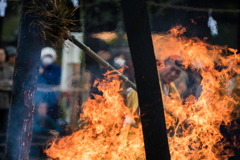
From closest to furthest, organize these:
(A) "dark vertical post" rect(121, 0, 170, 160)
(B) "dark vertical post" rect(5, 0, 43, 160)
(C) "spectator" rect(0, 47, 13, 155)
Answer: (A) "dark vertical post" rect(121, 0, 170, 160) < (B) "dark vertical post" rect(5, 0, 43, 160) < (C) "spectator" rect(0, 47, 13, 155)

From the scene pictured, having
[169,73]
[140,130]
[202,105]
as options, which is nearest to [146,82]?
[140,130]

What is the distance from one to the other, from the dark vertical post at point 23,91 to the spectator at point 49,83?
214 cm

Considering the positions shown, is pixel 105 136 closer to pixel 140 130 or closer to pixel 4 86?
pixel 140 130

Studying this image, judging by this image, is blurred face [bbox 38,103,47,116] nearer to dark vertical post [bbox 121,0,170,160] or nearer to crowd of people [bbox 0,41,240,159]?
crowd of people [bbox 0,41,240,159]

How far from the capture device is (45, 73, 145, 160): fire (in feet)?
13.6

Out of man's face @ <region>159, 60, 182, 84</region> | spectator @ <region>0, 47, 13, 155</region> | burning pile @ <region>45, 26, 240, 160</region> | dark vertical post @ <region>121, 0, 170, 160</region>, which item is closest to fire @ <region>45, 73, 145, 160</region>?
burning pile @ <region>45, 26, 240, 160</region>

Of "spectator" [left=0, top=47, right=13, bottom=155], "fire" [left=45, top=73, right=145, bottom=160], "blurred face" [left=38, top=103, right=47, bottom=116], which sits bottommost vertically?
"fire" [left=45, top=73, right=145, bottom=160]

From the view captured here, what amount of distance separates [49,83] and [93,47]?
1491 millimetres

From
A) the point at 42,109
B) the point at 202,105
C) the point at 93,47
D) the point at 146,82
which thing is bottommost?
the point at 202,105

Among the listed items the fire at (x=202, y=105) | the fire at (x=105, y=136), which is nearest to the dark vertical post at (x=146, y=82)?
the fire at (x=105, y=136)

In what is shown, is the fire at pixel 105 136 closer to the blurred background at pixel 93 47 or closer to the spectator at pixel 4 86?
the blurred background at pixel 93 47

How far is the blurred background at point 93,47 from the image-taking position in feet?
16.5

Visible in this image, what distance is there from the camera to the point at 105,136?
14.3 feet

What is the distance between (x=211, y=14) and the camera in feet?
18.8
